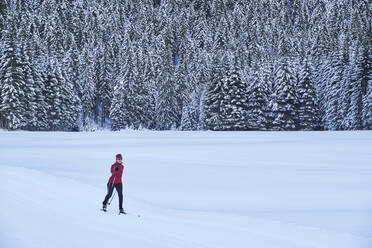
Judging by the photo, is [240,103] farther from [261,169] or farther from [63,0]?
[63,0]

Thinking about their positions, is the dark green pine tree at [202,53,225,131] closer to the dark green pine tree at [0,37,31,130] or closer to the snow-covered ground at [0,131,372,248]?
the dark green pine tree at [0,37,31,130]

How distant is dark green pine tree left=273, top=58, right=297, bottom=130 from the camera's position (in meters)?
56.5

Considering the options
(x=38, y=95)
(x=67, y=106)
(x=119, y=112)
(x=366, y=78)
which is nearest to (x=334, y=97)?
(x=366, y=78)

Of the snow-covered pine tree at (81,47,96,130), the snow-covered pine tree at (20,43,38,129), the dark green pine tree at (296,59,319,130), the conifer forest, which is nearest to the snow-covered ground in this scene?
the snow-covered pine tree at (20,43,38,129)

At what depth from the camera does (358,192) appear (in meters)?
14.8

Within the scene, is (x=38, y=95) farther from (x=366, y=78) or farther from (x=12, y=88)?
(x=366, y=78)

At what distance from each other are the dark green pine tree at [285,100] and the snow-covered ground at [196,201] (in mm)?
31207

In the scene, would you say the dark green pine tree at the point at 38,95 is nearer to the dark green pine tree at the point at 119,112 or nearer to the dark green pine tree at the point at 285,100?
the dark green pine tree at the point at 119,112

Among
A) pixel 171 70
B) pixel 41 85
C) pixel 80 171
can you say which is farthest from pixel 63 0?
pixel 80 171

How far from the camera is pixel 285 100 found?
56.5 metres

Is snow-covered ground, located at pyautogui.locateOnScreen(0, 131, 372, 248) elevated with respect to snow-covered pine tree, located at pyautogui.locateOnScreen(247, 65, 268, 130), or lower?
lower

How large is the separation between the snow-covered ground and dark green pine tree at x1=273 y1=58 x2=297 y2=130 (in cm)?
3121

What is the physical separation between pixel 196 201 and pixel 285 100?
44.9m

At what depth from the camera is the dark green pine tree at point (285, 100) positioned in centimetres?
5653
